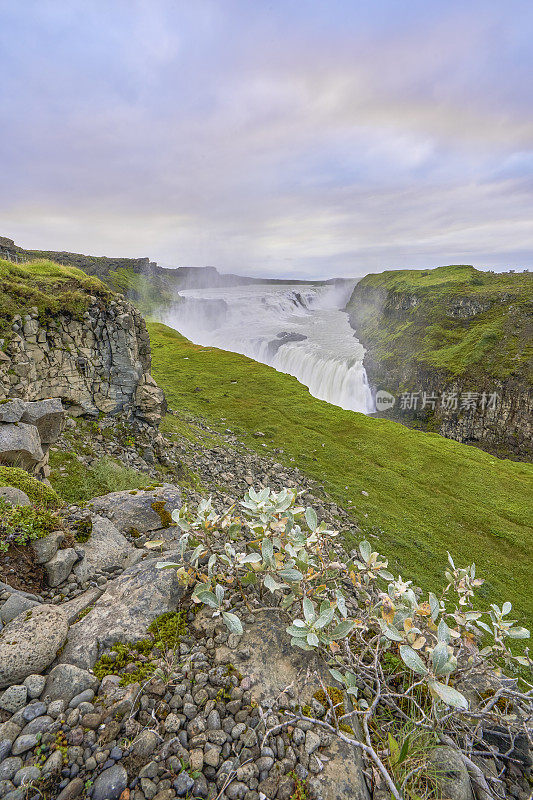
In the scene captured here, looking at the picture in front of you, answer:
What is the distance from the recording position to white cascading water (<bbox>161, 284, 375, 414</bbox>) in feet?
176

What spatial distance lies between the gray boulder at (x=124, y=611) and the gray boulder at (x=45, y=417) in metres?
5.88

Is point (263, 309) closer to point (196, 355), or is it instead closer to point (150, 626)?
point (196, 355)

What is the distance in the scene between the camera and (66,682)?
9.50 ft

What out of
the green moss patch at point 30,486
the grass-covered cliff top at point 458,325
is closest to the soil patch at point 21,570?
the green moss patch at point 30,486

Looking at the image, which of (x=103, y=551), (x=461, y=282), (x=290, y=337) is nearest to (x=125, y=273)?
(x=290, y=337)

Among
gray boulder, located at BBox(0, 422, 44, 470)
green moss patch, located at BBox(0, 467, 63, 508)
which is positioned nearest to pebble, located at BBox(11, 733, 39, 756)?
green moss patch, located at BBox(0, 467, 63, 508)

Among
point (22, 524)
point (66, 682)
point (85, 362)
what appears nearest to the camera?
point (66, 682)

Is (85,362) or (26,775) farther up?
(85,362)

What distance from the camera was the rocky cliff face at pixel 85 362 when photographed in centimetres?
1128

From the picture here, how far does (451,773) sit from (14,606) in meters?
4.38

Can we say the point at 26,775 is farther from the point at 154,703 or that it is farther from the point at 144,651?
the point at 144,651

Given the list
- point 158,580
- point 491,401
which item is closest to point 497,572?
point 158,580

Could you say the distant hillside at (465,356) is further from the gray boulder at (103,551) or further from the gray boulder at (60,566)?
the gray boulder at (60,566)

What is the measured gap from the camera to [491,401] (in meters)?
46.4
